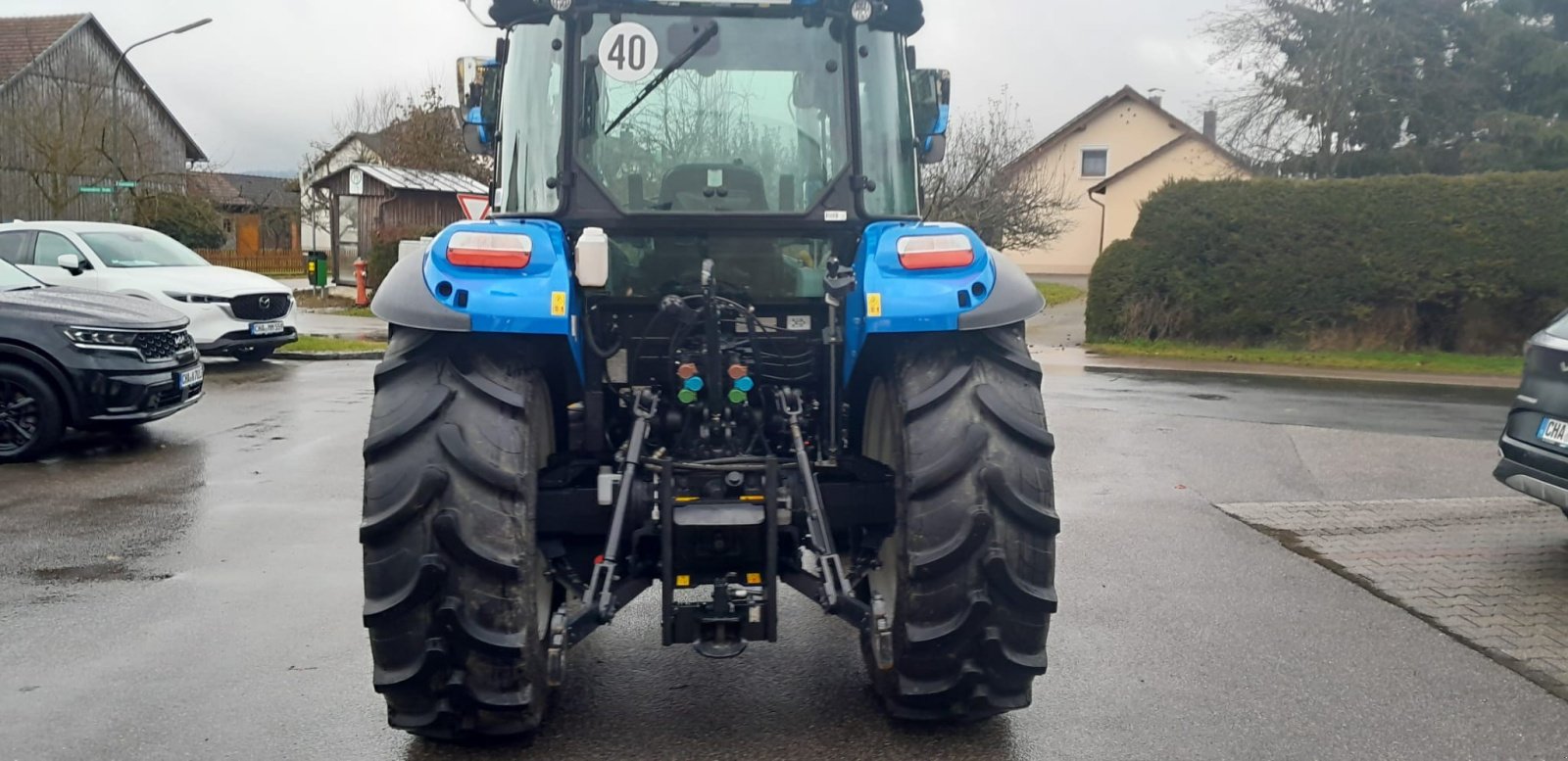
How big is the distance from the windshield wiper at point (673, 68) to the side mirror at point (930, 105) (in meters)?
0.83

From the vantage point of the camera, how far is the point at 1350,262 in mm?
19109

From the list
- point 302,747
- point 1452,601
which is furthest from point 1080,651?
point 302,747

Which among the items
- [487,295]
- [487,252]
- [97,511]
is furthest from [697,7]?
[97,511]

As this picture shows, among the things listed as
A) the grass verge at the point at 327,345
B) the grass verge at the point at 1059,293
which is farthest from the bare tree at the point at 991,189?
the grass verge at the point at 327,345

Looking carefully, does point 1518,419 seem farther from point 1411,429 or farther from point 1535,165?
point 1535,165

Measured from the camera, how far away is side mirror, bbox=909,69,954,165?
4.59 m

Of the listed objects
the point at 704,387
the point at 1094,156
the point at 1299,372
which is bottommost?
the point at 1299,372

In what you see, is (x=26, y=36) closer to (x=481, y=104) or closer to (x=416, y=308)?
(x=481, y=104)

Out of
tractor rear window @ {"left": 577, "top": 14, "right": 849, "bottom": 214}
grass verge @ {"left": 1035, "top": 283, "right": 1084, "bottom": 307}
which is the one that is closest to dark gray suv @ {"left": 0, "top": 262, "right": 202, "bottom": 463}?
tractor rear window @ {"left": 577, "top": 14, "right": 849, "bottom": 214}

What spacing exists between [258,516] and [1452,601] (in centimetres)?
668

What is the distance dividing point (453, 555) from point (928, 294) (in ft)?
Result: 5.42

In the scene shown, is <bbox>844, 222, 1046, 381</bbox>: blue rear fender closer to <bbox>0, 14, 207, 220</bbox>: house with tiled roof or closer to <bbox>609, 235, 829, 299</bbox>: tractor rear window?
<bbox>609, 235, 829, 299</bbox>: tractor rear window

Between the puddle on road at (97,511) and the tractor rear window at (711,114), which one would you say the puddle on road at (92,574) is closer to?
the puddle on road at (97,511)

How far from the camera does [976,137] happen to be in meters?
32.7
